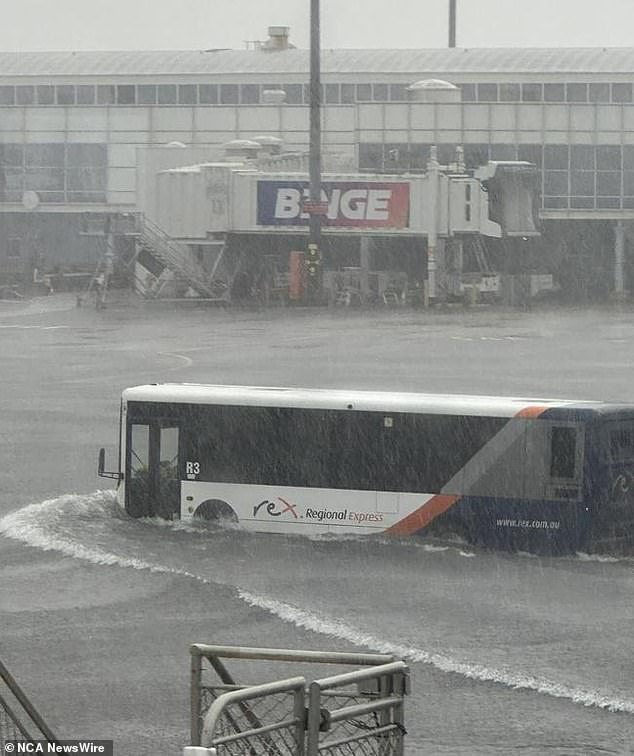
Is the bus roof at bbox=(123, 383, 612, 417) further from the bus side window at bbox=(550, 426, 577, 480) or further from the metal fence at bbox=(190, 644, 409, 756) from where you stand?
the metal fence at bbox=(190, 644, 409, 756)

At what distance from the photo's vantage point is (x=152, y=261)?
79750 mm

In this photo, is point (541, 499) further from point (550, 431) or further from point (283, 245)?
point (283, 245)

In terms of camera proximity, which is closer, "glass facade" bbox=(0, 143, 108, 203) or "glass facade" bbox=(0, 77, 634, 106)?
"glass facade" bbox=(0, 77, 634, 106)

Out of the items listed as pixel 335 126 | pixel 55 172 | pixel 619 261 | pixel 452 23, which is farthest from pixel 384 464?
pixel 452 23

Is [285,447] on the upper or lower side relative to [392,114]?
lower

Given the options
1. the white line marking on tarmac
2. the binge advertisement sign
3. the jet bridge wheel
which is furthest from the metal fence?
the binge advertisement sign

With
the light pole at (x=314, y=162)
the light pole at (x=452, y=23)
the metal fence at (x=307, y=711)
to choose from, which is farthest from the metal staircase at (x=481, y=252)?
the metal fence at (x=307, y=711)

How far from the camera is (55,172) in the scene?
319 feet

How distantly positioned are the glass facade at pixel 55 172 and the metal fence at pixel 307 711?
293 ft

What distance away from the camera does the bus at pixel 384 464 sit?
2322 centimetres

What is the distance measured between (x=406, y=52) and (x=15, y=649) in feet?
285

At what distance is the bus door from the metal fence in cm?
1596

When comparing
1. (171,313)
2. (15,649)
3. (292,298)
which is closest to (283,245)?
(292,298)

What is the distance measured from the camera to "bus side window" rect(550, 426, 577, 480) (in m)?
23.1
